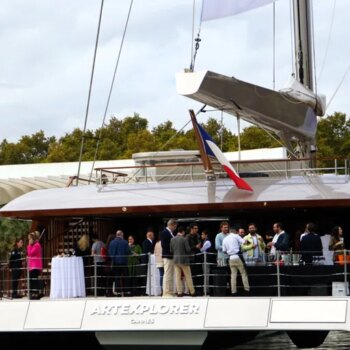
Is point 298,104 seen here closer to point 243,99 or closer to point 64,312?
point 243,99

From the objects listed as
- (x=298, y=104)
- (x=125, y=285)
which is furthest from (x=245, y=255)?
(x=298, y=104)

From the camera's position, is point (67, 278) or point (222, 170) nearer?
point (67, 278)

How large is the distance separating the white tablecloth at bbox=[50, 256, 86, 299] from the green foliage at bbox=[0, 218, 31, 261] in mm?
25124

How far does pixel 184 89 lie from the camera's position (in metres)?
23.6

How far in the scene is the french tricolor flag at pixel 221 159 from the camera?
76.3 feet

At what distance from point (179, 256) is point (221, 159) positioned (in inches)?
99.7

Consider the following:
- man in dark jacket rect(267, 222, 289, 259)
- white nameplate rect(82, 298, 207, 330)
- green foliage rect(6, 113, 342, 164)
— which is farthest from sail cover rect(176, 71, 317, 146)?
green foliage rect(6, 113, 342, 164)

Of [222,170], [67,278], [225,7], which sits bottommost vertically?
Result: [67,278]

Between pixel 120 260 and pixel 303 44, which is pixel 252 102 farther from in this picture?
pixel 120 260

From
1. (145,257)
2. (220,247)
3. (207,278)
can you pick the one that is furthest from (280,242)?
(145,257)

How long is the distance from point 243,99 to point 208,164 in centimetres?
187

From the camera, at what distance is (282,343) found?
3069 cm

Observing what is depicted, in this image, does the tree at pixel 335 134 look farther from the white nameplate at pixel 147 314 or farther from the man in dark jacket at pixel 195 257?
the white nameplate at pixel 147 314

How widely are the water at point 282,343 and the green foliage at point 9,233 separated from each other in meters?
17.8
